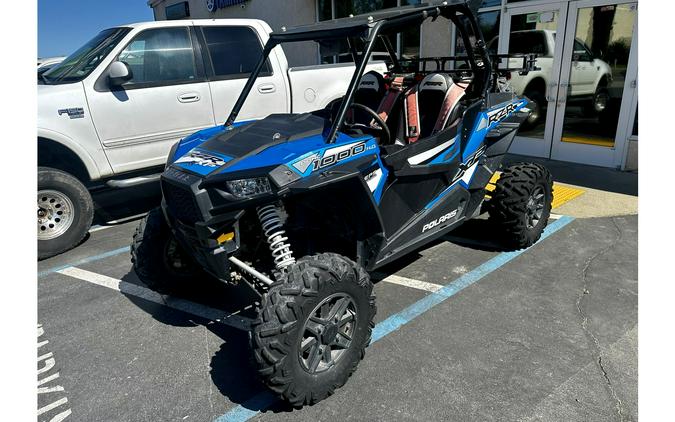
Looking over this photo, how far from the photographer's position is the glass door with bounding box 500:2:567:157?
7.58 meters

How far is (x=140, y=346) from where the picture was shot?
130 inches

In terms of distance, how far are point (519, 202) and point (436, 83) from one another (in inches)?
54.5

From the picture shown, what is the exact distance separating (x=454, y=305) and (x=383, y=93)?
6.90ft

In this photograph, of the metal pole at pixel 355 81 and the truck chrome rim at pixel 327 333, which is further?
the metal pole at pixel 355 81

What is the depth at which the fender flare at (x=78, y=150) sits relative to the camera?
15.7 feet

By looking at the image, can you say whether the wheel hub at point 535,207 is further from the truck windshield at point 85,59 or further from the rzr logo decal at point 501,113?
the truck windshield at point 85,59

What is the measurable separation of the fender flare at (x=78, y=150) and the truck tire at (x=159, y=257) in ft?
6.84

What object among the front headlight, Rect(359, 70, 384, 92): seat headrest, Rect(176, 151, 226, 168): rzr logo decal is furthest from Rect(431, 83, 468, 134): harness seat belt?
Rect(176, 151, 226, 168): rzr logo decal

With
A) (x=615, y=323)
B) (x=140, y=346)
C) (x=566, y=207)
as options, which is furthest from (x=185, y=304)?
(x=566, y=207)

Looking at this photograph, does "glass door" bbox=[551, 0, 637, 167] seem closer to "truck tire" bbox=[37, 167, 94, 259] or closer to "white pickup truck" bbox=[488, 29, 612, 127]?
"white pickup truck" bbox=[488, 29, 612, 127]

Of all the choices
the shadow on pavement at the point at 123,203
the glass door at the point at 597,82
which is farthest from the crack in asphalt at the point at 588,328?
the shadow on pavement at the point at 123,203

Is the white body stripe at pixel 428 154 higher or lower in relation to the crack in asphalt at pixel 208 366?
higher

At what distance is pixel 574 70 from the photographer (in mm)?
7531

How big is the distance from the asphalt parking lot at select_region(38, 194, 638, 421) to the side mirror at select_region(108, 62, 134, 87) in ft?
6.69
